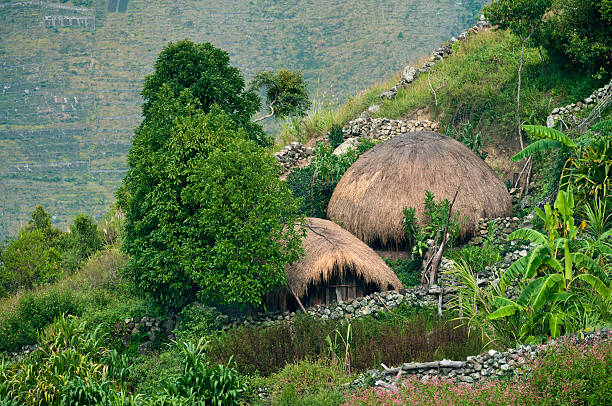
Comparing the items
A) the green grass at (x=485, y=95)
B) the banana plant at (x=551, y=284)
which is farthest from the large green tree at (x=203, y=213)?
the green grass at (x=485, y=95)

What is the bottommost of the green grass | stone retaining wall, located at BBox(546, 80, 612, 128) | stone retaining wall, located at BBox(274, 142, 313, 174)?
stone retaining wall, located at BBox(274, 142, 313, 174)

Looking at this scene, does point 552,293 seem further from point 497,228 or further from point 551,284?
point 497,228

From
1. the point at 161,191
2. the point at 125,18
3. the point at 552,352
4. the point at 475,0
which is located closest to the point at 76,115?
the point at 125,18

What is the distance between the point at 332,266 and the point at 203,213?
2.77 meters

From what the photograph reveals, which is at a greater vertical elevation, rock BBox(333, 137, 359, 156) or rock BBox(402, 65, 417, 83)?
rock BBox(402, 65, 417, 83)

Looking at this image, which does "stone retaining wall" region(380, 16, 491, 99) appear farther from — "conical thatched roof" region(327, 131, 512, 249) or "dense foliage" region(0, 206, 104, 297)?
"dense foliage" region(0, 206, 104, 297)

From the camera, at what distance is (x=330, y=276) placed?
14328 mm

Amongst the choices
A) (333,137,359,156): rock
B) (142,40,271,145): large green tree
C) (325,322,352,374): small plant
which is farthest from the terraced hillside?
(325,322,352,374): small plant

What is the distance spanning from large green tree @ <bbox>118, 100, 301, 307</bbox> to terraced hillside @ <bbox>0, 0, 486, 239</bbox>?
107 feet

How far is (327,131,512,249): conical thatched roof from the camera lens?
1694 centimetres

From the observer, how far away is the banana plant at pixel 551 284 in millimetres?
10828

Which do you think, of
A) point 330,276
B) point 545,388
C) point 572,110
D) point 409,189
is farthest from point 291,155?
point 545,388

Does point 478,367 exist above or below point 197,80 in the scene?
below

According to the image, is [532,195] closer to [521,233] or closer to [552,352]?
[521,233]
